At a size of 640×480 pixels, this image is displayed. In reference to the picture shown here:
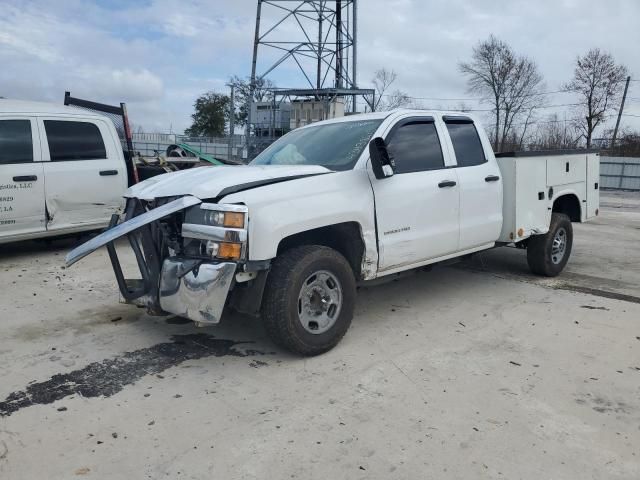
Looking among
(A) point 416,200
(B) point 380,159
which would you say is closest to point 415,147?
(A) point 416,200

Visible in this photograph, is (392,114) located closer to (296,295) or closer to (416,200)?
(416,200)

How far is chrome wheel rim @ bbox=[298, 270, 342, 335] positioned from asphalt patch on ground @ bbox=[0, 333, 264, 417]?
1.66 ft

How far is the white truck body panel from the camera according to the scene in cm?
593

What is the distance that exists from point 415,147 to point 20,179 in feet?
16.1

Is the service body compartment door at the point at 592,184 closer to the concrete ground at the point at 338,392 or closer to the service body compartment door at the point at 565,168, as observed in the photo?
the service body compartment door at the point at 565,168

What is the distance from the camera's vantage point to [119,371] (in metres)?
3.96

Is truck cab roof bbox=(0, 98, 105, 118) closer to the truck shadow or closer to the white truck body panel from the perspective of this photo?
the truck shadow

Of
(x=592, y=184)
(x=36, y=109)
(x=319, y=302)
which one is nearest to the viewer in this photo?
(x=319, y=302)

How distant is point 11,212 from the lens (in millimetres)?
6809

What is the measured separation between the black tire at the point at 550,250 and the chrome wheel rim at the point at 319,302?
11.0ft

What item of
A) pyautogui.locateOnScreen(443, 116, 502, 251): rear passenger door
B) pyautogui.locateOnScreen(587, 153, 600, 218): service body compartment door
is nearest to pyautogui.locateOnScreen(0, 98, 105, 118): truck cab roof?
pyautogui.locateOnScreen(443, 116, 502, 251): rear passenger door

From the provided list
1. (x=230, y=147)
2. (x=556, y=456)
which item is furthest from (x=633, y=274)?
(x=230, y=147)

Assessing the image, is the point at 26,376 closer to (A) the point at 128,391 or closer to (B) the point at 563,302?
(A) the point at 128,391

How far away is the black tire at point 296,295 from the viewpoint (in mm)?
3928
